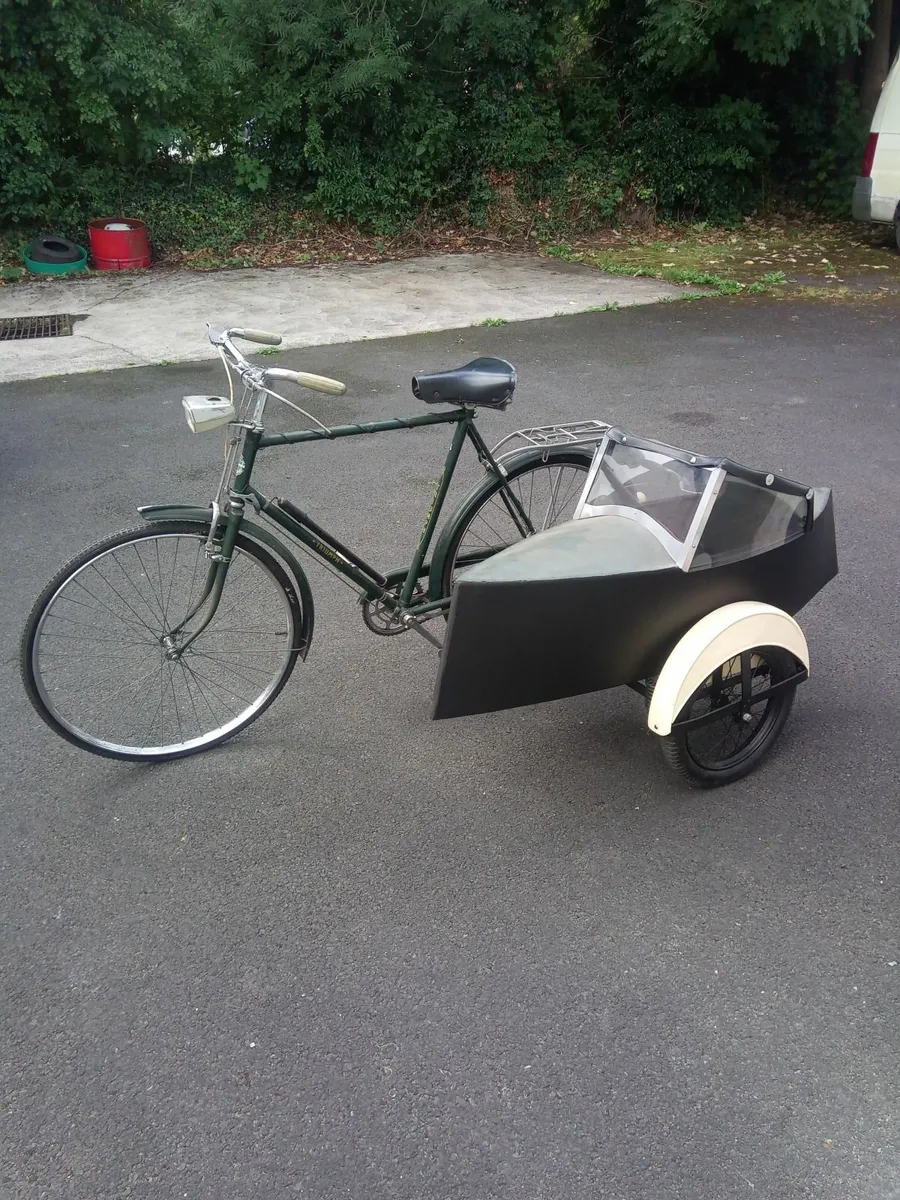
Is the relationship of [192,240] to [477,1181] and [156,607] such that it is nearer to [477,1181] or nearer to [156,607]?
[156,607]

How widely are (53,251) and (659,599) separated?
31.7ft

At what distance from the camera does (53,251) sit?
10.4 meters

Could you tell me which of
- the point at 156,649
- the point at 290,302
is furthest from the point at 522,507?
the point at 290,302

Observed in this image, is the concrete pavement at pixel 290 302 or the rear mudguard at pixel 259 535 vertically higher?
the rear mudguard at pixel 259 535

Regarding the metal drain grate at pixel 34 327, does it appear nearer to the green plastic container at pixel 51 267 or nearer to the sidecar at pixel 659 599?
the green plastic container at pixel 51 267

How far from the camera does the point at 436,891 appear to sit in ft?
9.01

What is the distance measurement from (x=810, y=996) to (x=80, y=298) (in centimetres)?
926

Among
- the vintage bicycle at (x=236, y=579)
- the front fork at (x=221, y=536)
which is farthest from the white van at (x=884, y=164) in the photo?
the front fork at (x=221, y=536)

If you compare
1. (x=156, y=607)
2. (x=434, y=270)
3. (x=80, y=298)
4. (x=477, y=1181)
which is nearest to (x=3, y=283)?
(x=80, y=298)

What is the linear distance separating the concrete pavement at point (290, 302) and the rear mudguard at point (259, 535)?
5.09m

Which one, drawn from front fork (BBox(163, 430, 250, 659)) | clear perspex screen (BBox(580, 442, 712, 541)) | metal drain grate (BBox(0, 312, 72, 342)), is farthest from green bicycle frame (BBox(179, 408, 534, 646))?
metal drain grate (BBox(0, 312, 72, 342))

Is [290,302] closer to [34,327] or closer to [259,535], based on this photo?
[34,327]

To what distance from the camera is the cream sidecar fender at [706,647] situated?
2799 millimetres

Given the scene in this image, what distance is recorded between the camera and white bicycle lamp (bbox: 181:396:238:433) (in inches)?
111
